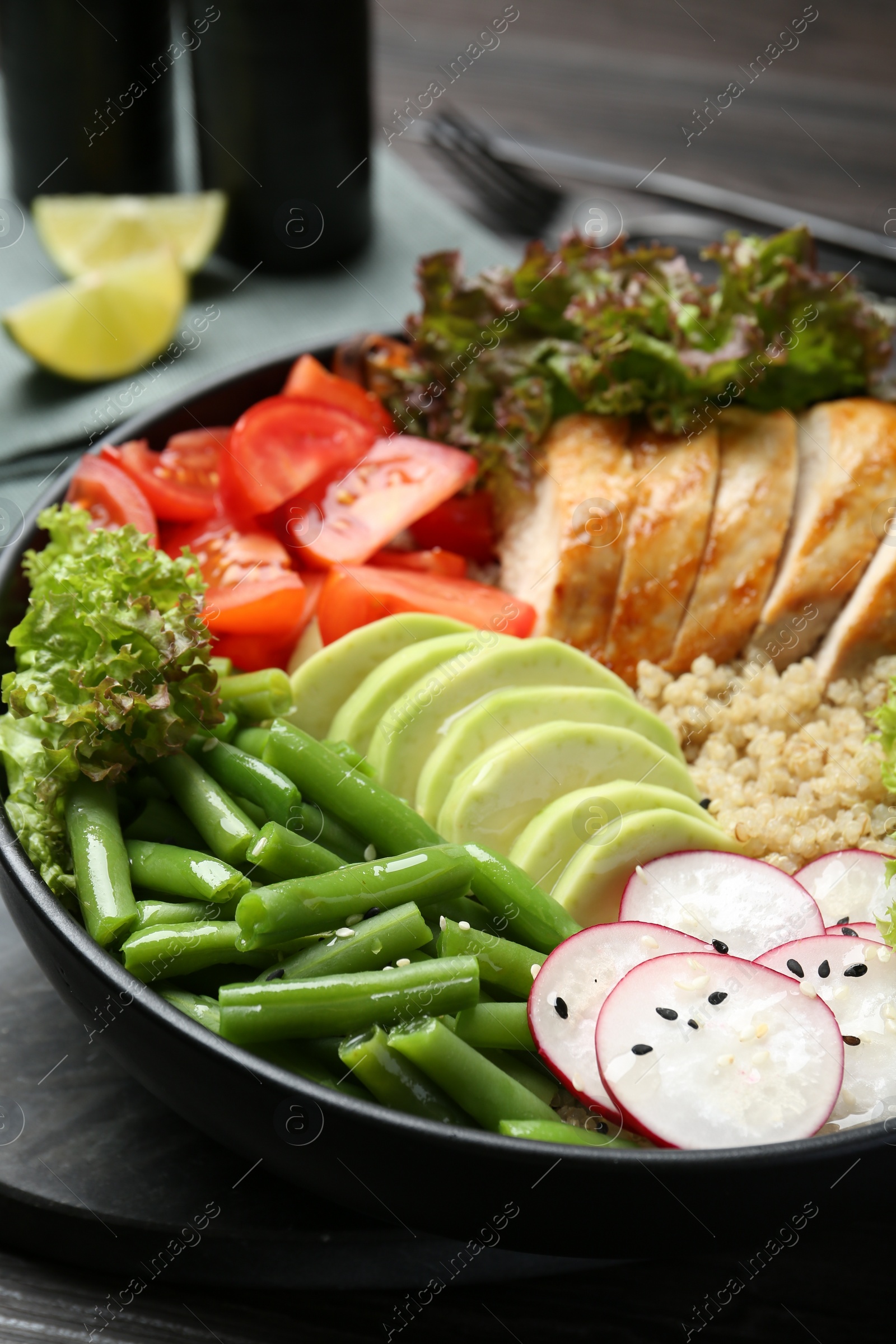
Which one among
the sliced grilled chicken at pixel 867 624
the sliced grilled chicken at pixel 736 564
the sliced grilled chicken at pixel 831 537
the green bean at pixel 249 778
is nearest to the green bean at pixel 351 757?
the green bean at pixel 249 778

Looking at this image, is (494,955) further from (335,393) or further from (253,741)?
(335,393)

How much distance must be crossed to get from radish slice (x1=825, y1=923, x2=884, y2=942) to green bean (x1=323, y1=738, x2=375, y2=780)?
3.47 feet

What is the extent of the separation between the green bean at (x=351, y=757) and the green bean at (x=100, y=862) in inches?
19.8

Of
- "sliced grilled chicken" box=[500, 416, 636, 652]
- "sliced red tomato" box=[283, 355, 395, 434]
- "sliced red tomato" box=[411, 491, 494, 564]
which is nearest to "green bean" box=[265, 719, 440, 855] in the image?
"sliced grilled chicken" box=[500, 416, 636, 652]

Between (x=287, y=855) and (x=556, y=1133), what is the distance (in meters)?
0.75

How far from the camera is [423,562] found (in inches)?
144

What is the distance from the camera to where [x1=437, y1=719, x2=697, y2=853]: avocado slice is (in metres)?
2.81

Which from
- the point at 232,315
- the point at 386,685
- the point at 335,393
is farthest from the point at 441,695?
the point at 232,315

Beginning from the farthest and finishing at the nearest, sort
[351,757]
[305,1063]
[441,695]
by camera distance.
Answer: [441,695] → [351,757] → [305,1063]

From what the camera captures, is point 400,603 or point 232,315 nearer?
point 400,603

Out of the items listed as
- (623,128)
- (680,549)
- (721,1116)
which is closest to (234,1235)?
(721,1116)

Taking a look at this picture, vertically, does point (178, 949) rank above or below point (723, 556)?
below

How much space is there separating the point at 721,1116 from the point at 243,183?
3.97 metres

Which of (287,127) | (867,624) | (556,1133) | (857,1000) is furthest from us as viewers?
(287,127)
